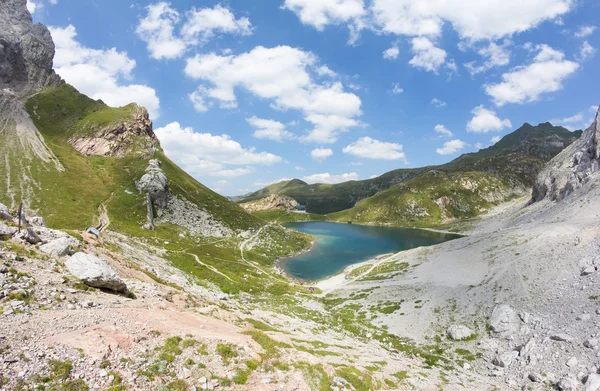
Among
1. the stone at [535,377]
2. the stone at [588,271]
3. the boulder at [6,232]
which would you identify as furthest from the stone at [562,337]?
the boulder at [6,232]

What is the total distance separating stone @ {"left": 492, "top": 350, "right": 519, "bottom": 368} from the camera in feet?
113

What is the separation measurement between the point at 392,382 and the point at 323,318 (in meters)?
31.7

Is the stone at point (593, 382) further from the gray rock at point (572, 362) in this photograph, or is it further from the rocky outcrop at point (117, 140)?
the rocky outcrop at point (117, 140)

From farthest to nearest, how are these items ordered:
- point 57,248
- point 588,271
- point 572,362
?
point 588,271, point 572,362, point 57,248

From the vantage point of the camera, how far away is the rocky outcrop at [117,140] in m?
155

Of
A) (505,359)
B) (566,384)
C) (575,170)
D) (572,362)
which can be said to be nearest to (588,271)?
(572,362)

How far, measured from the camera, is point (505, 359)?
115 feet

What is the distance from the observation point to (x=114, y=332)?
59.2ft

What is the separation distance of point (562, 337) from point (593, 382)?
27.8 ft

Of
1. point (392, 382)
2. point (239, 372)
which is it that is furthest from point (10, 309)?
point (392, 382)

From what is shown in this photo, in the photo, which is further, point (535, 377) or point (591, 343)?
point (591, 343)

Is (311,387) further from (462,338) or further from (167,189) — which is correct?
(167,189)

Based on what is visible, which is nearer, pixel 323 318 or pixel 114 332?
pixel 114 332

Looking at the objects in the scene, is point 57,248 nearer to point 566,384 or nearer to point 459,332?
point 566,384
